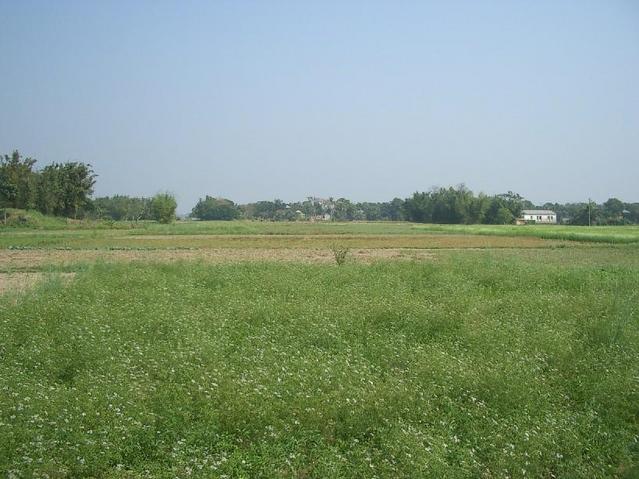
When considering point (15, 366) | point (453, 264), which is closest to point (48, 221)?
point (453, 264)

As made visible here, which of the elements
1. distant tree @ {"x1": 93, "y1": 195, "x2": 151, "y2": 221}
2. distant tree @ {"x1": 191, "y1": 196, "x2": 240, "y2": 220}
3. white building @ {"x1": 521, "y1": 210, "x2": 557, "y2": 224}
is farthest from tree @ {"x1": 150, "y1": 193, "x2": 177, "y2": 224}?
white building @ {"x1": 521, "y1": 210, "x2": 557, "y2": 224}

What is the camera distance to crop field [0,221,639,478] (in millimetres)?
5855

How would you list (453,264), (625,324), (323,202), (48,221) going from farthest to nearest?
(323,202), (48,221), (453,264), (625,324)

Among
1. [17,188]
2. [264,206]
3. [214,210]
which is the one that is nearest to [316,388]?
[17,188]

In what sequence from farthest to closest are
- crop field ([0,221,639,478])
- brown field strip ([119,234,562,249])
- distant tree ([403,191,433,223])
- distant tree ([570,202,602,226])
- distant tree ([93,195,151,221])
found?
distant tree ([403,191,433,223])
distant tree ([93,195,151,221])
distant tree ([570,202,602,226])
brown field strip ([119,234,562,249])
crop field ([0,221,639,478])

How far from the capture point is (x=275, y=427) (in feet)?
21.0

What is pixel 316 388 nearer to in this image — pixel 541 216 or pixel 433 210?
pixel 433 210

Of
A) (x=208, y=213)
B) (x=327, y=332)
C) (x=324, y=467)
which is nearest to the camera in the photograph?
(x=324, y=467)

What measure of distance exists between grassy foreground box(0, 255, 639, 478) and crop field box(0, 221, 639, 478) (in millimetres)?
26

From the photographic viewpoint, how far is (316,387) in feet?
23.5

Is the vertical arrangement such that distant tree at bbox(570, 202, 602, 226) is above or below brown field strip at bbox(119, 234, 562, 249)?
above

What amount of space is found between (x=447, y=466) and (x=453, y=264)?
48.9 feet

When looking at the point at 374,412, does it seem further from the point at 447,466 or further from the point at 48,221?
the point at 48,221

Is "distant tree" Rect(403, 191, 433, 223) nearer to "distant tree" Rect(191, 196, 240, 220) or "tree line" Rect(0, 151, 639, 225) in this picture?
"tree line" Rect(0, 151, 639, 225)
